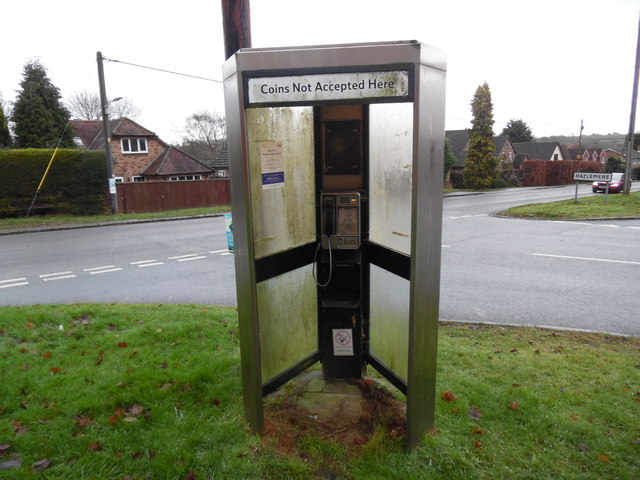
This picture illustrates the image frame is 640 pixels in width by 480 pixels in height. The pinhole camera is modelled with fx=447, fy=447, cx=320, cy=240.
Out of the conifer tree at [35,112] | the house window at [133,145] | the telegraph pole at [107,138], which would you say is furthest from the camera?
the house window at [133,145]

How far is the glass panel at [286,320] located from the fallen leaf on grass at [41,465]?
4.79 feet

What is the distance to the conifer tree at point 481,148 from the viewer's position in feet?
135

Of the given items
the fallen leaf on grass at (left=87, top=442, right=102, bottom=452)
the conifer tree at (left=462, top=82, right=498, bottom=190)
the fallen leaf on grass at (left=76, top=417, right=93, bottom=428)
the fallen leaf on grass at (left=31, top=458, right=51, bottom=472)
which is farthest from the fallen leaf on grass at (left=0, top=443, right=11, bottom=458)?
the conifer tree at (left=462, top=82, right=498, bottom=190)

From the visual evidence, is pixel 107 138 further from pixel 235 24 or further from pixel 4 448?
pixel 4 448

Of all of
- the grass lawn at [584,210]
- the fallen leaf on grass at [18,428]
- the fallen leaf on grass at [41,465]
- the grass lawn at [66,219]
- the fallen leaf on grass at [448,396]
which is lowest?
the grass lawn at [584,210]

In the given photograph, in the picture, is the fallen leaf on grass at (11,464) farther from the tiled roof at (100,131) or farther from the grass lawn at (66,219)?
the tiled roof at (100,131)

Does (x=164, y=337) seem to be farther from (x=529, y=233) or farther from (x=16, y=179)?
→ (x=16, y=179)

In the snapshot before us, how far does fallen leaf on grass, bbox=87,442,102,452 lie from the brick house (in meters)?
29.9

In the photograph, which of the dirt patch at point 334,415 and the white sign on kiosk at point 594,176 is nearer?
the dirt patch at point 334,415

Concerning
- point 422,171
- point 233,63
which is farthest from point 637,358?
point 233,63

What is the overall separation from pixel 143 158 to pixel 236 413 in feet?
104

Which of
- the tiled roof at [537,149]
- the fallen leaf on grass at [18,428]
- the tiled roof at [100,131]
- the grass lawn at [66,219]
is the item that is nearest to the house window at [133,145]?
the tiled roof at [100,131]

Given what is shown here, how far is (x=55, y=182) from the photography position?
1966 cm

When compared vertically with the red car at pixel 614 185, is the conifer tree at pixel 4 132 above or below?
above
